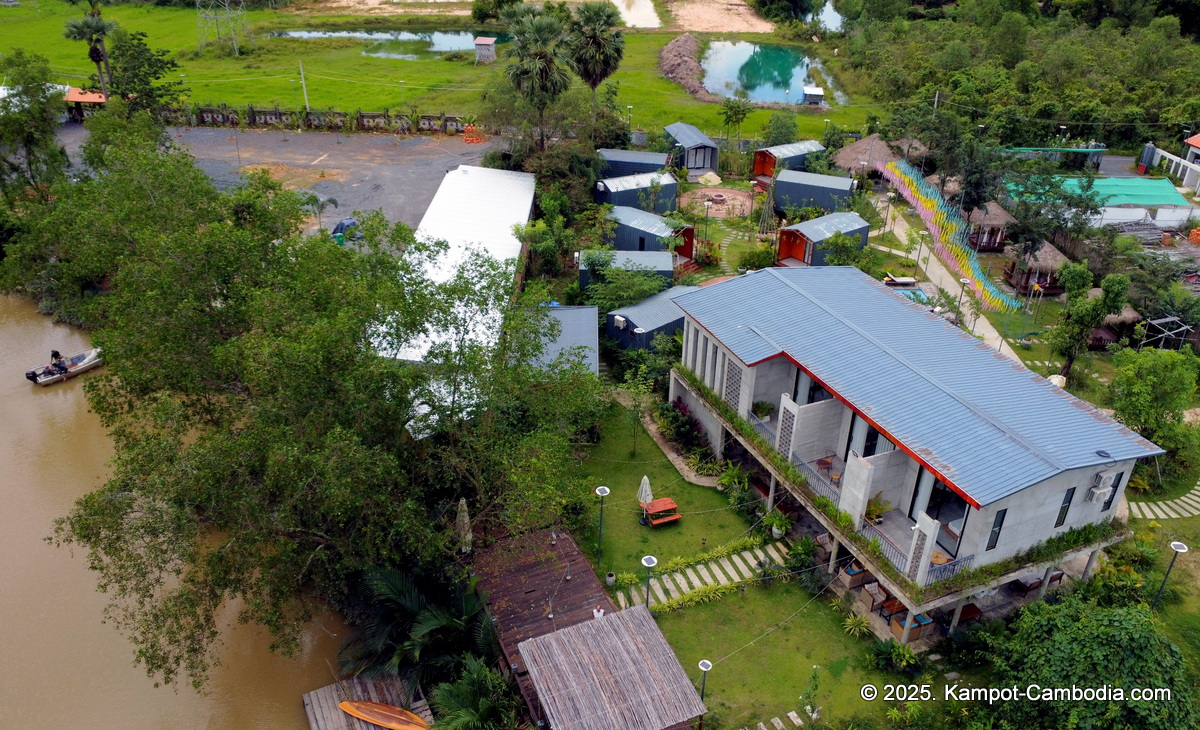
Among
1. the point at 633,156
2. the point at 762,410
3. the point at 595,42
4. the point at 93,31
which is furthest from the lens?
the point at 595,42

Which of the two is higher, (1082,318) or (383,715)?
(1082,318)

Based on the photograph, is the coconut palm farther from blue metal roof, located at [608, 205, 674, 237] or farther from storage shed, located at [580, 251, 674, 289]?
blue metal roof, located at [608, 205, 674, 237]

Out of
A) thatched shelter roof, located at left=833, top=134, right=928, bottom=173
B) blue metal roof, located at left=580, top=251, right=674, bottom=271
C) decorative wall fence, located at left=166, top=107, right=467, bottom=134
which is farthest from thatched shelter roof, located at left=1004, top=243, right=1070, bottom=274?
decorative wall fence, located at left=166, top=107, right=467, bottom=134

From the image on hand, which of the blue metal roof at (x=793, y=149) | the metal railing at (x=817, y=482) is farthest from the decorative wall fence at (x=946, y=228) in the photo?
the metal railing at (x=817, y=482)

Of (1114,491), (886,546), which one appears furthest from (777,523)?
(1114,491)

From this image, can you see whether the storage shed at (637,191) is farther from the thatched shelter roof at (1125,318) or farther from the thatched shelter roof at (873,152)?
the thatched shelter roof at (1125,318)

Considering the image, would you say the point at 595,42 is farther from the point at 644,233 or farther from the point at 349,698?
the point at 349,698

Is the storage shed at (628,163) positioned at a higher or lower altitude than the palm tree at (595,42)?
lower
